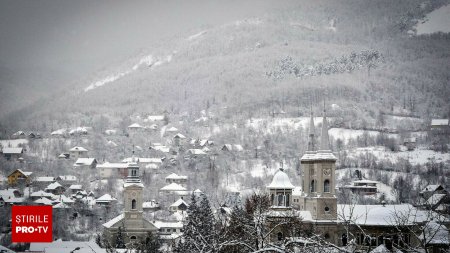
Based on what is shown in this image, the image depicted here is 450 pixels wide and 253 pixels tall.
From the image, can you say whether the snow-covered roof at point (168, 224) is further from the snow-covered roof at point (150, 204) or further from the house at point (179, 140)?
the house at point (179, 140)

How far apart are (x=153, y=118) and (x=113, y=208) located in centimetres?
9908

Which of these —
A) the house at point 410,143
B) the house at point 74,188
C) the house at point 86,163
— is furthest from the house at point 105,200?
the house at point 410,143

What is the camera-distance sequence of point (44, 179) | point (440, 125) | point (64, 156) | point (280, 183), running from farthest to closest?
point (440, 125) → point (64, 156) → point (44, 179) → point (280, 183)

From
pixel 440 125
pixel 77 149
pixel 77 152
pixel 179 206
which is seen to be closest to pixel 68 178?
pixel 179 206

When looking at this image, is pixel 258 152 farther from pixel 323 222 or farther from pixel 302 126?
pixel 323 222

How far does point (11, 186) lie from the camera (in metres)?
107

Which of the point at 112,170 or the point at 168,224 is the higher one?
the point at 112,170

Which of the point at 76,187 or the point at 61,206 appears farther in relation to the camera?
the point at 76,187

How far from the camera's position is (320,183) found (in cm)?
6391

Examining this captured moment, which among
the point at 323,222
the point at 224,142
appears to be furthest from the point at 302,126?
A: the point at 323,222

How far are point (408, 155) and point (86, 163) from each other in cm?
5282

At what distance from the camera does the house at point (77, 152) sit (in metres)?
148

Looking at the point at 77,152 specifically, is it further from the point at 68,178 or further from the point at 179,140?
the point at 68,178

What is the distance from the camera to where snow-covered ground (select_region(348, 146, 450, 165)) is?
5059 inches
